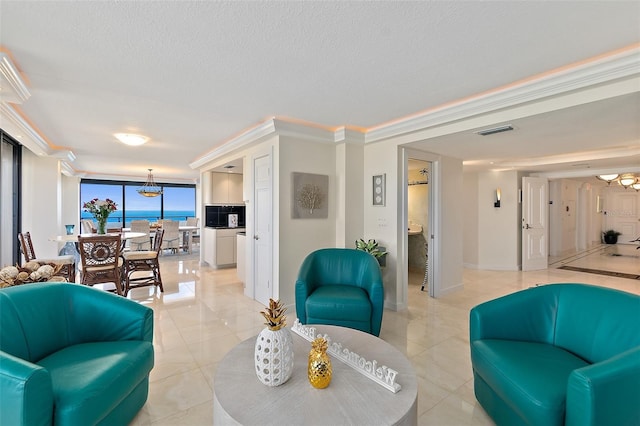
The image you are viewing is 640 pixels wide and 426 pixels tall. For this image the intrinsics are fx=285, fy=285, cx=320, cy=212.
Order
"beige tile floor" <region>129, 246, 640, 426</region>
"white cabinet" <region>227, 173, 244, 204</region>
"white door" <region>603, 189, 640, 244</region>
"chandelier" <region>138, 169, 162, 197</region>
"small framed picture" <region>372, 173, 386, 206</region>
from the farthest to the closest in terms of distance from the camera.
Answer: "white door" <region>603, 189, 640, 244</region>, "chandelier" <region>138, 169, 162, 197</region>, "white cabinet" <region>227, 173, 244, 204</region>, "small framed picture" <region>372, 173, 386, 206</region>, "beige tile floor" <region>129, 246, 640, 426</region>

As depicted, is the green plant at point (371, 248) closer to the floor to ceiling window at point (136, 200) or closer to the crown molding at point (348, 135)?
the crown molding at point (348, 135)

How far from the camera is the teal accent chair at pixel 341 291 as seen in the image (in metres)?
2.79

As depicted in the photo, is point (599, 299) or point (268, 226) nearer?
point (599, 299)

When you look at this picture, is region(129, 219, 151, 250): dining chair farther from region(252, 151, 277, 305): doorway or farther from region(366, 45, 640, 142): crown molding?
region(366, 45, 640, 142): crown molding

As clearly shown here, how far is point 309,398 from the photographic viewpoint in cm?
135

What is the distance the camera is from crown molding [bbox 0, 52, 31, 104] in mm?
2128

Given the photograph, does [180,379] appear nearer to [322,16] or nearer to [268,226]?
[268,226]

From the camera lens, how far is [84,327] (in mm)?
1968

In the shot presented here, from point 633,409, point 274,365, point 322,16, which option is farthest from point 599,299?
point 322,16

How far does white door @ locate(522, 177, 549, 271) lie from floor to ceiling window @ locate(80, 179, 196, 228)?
10960mm

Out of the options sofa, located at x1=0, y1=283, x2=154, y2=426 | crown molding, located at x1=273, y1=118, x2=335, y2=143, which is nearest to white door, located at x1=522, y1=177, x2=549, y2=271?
crown molding, located at x1=273, y1=118, x2=335, y2=143

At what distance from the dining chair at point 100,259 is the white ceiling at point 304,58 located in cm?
159

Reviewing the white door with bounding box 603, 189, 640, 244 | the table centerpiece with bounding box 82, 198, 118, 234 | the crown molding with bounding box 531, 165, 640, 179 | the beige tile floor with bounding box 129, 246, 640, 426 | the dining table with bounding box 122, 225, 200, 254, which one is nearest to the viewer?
the beige tile floor with bounding box 129, 246, 640, 426

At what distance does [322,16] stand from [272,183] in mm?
2383
